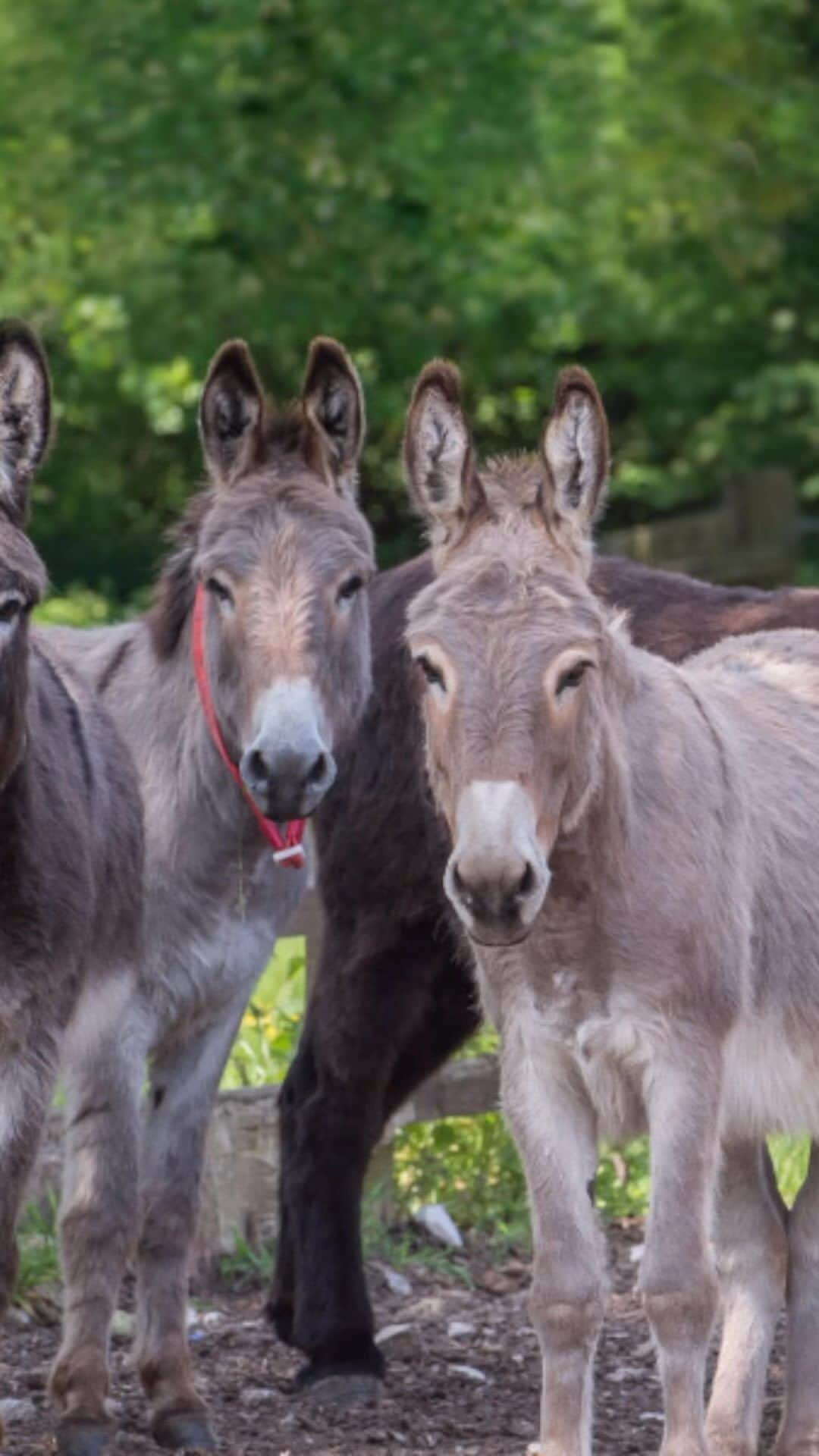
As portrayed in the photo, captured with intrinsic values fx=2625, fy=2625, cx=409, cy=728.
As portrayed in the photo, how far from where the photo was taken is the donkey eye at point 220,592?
18.3ft

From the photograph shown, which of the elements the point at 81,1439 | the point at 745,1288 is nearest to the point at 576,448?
the point at 745,1288

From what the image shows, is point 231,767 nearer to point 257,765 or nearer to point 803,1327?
point 257,765

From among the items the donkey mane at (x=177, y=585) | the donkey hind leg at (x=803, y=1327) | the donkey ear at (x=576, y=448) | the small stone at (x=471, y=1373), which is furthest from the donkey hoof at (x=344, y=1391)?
the donkey ear at (x=576, y=448)

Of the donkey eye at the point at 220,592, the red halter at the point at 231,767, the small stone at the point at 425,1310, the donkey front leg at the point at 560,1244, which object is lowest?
the small stone at the point at 425,1310

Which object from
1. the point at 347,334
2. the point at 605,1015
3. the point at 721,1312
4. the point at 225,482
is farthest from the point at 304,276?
the point at 605,1015

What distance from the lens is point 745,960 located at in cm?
471

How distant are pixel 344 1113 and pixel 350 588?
4.20 ft

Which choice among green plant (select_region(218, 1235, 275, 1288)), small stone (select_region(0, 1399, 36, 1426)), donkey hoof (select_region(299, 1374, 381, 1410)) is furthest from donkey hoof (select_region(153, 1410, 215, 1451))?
green plant (select_region(218, 1235, 275, 1288))

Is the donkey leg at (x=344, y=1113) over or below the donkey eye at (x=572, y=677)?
below

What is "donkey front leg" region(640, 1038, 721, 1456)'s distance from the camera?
14.5ft

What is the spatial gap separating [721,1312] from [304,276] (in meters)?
7.15

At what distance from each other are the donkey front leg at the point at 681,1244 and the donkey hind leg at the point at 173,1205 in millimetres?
1316

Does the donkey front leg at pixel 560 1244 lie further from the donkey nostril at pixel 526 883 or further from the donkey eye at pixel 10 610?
the donkey eye at pixel 10 610

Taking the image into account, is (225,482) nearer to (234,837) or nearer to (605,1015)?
(234,837)
